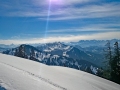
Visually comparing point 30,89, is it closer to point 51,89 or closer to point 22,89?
point 22,89

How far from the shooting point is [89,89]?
1402 centimetres

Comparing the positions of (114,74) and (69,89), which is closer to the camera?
(69,89)

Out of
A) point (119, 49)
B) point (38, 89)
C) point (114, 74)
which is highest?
point (119, 49)

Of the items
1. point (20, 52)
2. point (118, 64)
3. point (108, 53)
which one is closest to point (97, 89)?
point (118, 64)

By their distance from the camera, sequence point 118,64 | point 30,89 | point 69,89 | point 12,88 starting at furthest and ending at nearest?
point 118,64, point 69,89, point 30,89, point 12,88

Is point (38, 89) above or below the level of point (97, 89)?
above

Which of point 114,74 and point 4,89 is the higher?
point 4,89

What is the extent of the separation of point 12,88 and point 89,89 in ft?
A: 25.7

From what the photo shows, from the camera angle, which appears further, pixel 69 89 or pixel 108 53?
pixel 108 53

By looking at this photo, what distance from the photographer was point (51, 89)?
32.4 ft

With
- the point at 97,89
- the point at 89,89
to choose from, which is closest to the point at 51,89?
the point at 89,89

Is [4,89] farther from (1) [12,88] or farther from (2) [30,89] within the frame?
(2) [30,89]

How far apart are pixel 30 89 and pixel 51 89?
1668mm

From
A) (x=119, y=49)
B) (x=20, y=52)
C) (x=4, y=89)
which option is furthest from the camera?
(x=20, y=52)
